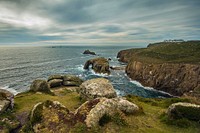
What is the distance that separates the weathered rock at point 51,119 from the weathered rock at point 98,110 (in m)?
0.97

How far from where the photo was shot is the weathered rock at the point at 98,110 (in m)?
12.7

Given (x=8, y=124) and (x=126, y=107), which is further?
(x=8, y=124)

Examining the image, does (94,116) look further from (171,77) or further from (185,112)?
(171,77)

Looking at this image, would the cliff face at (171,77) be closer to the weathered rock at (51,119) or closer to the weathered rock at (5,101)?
the weathered rock at (51,119)

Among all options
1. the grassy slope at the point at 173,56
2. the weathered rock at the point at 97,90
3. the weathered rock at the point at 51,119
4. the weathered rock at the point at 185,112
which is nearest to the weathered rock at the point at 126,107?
the weathered rock at the point at 185,112

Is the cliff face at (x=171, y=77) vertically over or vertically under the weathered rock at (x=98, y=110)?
under

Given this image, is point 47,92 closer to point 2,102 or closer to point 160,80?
point 2,102

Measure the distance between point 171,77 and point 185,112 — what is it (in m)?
52.5

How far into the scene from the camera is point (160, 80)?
65.2 m

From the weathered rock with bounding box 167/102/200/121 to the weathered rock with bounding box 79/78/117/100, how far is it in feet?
27.3

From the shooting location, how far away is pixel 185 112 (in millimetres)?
15039

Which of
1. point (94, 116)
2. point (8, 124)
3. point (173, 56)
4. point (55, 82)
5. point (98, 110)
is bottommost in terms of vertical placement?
point (55, 82)

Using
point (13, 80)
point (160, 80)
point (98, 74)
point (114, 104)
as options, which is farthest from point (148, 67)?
point (114, 104)

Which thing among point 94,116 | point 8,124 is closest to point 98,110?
point 94,116
